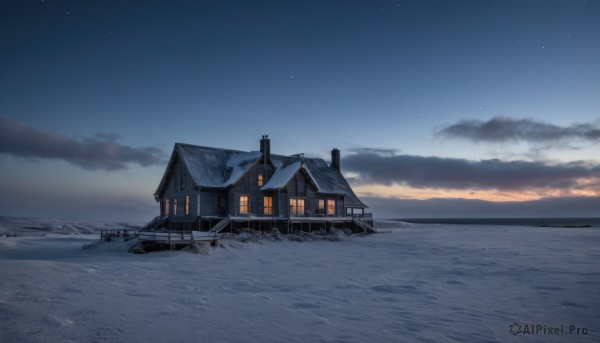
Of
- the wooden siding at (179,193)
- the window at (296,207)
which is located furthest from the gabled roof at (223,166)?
the window at (296,207)

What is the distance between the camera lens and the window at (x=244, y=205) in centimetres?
3569

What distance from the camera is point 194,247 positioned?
922 inches

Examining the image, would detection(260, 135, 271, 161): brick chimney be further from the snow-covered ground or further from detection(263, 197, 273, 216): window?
the snow-covered ground

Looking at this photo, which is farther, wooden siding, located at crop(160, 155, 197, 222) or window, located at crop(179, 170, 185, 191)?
window, located at crop(179, 170, 185, 191)

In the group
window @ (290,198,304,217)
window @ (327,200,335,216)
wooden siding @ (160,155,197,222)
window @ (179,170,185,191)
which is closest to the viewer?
wooden siding @ (160,155,197,222)

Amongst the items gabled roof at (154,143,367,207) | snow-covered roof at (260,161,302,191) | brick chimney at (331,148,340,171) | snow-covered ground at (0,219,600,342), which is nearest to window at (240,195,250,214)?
snow-covered roof at (260,161,302,191)

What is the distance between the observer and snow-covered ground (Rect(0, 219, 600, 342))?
7691mm

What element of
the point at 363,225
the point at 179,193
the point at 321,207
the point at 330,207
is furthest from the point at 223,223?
the point at 363,225

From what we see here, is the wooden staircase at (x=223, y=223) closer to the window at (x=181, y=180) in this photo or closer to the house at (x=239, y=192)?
the house at (x=239, y=192)

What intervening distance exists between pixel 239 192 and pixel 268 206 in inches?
143

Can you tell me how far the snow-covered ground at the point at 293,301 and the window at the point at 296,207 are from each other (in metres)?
19.8

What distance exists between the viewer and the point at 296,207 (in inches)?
1527

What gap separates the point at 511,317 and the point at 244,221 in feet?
92.2

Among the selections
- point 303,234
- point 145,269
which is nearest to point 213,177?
point 303,234
